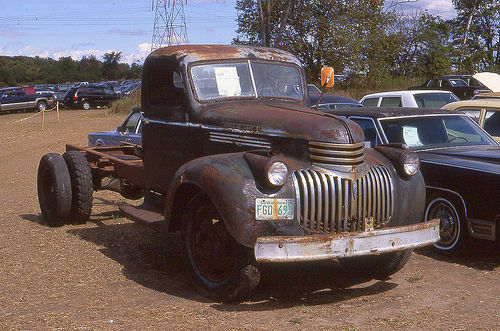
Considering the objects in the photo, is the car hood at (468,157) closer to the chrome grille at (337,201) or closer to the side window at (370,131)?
the side window at (370,131)

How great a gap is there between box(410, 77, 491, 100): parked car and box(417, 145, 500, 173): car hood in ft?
65.6

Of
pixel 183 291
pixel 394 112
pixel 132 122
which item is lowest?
pixel 183 291

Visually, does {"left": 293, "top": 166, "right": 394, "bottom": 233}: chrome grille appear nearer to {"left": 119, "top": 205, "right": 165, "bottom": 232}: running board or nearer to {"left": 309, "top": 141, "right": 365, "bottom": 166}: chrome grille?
{"left": 309, "top": 141, "right": 365, "bottom": 166}: chrome grille

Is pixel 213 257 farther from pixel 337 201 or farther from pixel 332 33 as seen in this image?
pixel 332 33

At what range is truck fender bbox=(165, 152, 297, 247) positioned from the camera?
15.0 ft

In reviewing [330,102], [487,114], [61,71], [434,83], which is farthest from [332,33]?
[61,71]

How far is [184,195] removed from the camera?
5332mm

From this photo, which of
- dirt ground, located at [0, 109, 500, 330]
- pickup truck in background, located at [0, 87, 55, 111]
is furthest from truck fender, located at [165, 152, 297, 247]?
pickup truck in background, located at [0, 87, 55, 111]

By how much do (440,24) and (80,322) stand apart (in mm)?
43122

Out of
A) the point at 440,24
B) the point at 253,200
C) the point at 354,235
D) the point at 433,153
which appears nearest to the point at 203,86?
the point at 253,200

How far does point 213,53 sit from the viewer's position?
6.22m

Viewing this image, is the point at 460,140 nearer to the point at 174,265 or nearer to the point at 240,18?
the point at 174,265

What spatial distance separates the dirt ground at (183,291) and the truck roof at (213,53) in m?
2.11

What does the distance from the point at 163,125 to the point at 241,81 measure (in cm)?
91
